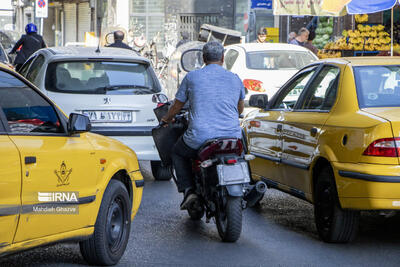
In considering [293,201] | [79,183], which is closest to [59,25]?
[293,201]

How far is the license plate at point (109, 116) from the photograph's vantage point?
9.71 metres

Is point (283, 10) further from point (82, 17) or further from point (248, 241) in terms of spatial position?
point (82, 17)

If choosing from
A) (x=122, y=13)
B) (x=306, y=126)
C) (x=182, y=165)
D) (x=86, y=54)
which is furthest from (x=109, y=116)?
(x=122, y=13)

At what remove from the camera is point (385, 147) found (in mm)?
6113

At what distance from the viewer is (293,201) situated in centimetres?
912

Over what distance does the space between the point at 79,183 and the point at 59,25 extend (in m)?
46.4

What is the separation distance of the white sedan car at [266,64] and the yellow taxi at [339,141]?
5926 mm

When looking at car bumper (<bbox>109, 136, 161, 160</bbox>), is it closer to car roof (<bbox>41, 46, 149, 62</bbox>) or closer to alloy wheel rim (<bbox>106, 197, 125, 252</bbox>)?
car roof (<bbox>41, 46, 149, 62</bbox>)

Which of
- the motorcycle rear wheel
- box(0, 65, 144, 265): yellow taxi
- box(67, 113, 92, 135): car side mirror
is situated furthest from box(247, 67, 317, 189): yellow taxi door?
box(67, 113, 92, 135): car side mirror

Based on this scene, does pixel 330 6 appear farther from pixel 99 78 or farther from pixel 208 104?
pixel 208 104

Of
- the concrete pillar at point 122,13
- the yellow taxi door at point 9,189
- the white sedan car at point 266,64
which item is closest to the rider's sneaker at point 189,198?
the yellow taxi door at point 9,189

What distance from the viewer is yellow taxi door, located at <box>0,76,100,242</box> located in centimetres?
486

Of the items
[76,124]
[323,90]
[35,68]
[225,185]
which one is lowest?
[225,185]

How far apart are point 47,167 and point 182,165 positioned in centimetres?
224
